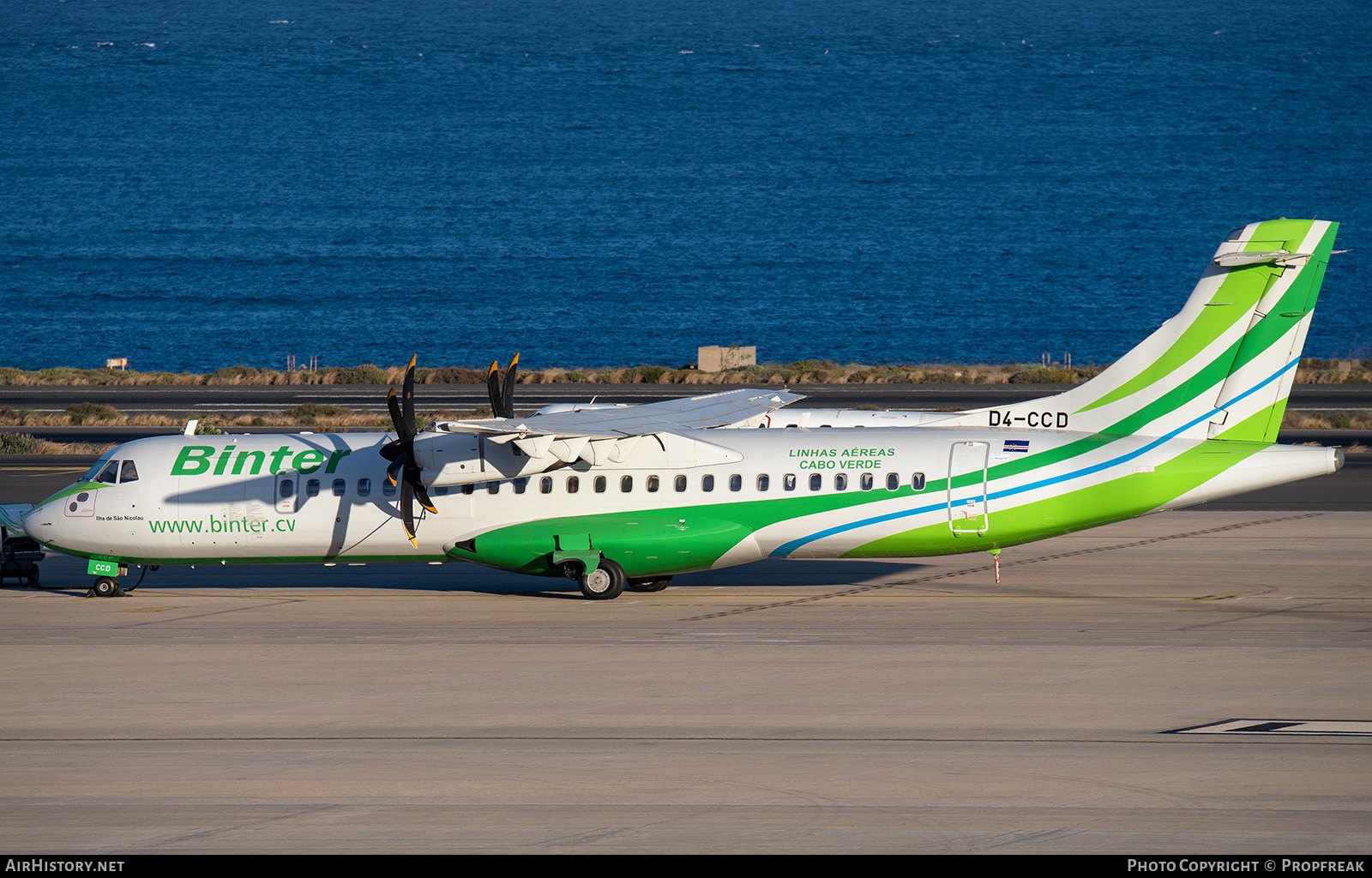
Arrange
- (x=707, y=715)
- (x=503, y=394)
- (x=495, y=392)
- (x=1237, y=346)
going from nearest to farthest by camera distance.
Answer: (x=707, y=715) < (x=1237, y=346) < (x=495, y=392) < (x=503, y=394)

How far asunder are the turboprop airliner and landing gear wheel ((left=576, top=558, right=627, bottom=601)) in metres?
0.04

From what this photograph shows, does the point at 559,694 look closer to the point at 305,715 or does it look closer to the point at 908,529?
the point at 305,715

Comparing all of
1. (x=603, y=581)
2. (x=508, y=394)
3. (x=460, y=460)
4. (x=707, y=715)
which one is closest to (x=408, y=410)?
(x=460, y=460)

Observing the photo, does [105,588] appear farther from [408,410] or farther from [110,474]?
[408,410]

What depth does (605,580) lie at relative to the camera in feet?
95.1

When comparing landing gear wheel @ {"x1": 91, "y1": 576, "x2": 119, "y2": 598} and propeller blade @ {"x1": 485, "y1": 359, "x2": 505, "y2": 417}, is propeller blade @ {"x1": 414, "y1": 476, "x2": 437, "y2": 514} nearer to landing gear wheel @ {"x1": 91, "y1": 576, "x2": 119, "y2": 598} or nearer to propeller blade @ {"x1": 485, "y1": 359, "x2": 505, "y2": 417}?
propeller blade @ {"x1": 485, "y1": 359, "x2": 505, "y2": 417}

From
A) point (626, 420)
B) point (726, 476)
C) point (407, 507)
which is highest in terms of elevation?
point (626, 420)

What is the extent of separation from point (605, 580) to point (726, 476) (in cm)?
307

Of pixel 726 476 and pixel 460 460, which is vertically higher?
pixel 460 460

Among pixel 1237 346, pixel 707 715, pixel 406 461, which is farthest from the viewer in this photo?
pixel 406 461

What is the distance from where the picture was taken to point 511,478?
94.8 feet

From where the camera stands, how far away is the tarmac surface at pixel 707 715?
14570 millimetres

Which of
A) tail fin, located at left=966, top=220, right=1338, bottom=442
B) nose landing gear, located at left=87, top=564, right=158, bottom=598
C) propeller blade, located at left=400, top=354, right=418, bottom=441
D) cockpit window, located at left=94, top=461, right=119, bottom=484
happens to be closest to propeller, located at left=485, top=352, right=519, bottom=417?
propeller blade, located at left=400, top=354, right=418, bottom=441

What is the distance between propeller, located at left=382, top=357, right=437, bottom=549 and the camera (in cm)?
2745
